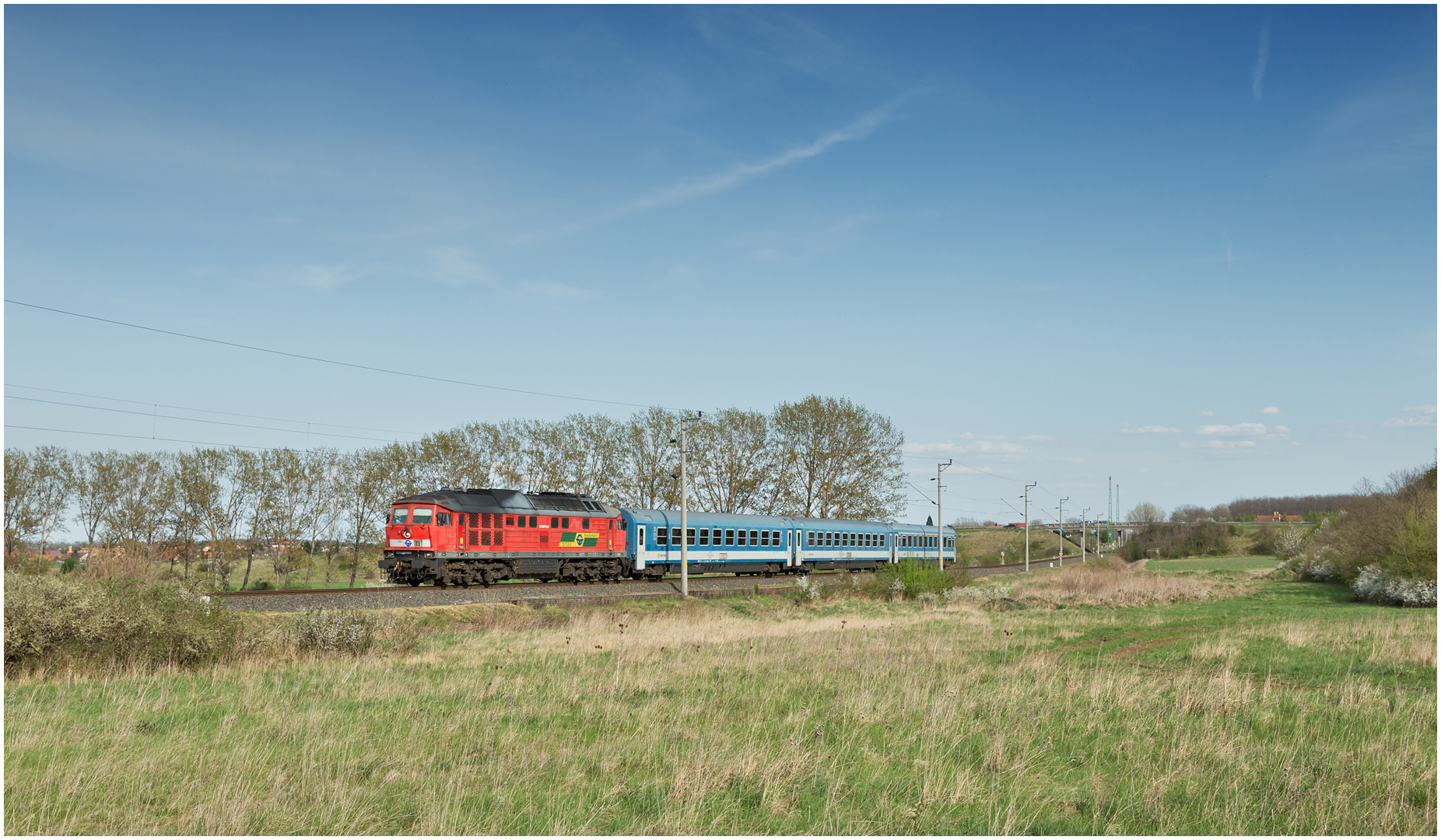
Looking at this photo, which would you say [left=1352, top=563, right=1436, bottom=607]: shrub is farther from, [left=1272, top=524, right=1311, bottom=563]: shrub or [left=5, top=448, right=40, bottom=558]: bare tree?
[left=5, top=448, right=40, bottom=558]: bare tree

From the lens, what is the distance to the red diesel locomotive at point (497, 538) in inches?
1390

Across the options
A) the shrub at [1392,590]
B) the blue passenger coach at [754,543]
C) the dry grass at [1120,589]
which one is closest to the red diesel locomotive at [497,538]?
the blue passenger coach at [754,543]

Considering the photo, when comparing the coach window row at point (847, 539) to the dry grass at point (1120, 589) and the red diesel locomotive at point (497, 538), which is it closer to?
the dry grass at point (1120, 589)

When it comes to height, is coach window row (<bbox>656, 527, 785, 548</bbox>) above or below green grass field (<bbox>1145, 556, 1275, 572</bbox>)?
above

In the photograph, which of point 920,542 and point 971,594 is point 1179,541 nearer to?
point 920,542

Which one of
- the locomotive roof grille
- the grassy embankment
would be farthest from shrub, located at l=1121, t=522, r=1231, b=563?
the grassy embankment

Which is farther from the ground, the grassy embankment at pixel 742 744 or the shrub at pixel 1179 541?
the grassy embankment at pixel 742 744

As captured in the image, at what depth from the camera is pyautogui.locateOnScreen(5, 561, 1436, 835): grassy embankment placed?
23.8ft

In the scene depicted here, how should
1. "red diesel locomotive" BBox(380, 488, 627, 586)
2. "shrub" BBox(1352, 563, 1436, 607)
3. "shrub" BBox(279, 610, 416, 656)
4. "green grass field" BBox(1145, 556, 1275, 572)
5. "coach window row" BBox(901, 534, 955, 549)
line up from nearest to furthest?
"shrub" BBox(279, 610, 416, 656), "shrub" BBox(1352, 563, 1436, 607), "red diesel locomotive" BBox(380, 488, 627, 586), "coach window row" BBox(901, 534, 955, 549), "green grass field" BBox(1145, 556, 1275, 572)

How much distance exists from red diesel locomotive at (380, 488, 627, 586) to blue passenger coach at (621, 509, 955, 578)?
242 cm

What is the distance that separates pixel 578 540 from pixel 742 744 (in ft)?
108

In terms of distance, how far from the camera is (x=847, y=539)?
58688 mm

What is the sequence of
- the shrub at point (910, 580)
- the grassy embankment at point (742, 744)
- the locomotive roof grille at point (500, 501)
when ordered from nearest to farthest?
1. the grassy embankment at point (742, 744)
2. the locomotive roof grille at point (500, 501)
3. the shrub at point (910, 580)

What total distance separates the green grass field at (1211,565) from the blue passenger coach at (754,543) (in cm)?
2970
